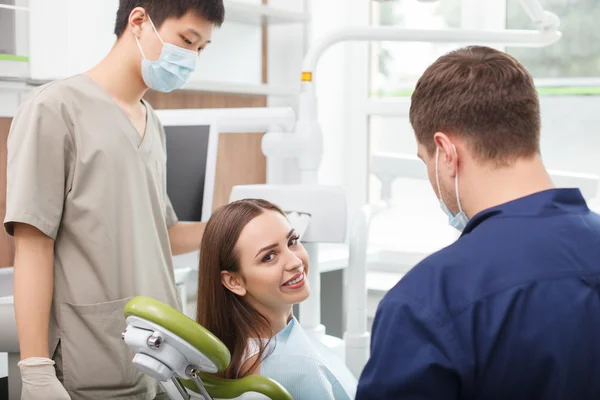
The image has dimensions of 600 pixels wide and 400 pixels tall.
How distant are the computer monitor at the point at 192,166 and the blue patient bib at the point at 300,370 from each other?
455 mm

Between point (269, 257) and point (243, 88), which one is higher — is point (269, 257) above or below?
below

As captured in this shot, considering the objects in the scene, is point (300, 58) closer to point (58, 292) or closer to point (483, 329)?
point (58, 292)

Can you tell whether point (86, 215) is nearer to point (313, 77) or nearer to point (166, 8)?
point (166, 8)

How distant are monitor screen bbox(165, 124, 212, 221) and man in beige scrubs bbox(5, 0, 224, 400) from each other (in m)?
0.27

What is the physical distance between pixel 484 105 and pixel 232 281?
0.70 meters

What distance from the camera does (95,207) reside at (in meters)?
1.33

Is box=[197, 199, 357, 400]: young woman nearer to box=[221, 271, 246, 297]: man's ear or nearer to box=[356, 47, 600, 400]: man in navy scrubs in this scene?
box=[221, 271, 246, 297]: man's ear

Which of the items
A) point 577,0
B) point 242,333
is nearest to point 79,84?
point 242,333

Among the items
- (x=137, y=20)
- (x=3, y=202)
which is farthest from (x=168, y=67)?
(x=3, y=202)

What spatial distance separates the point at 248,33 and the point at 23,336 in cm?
185

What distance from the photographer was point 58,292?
4.36 feet

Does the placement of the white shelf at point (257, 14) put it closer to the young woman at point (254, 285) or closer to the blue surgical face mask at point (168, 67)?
the blue surgical face mask at point (168, 67)

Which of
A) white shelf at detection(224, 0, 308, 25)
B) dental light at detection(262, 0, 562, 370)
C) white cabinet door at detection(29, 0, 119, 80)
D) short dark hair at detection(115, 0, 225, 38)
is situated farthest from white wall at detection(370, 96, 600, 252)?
short dark hair at detection(115, 0, 225, 38)

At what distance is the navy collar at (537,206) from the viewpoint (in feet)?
2.86
